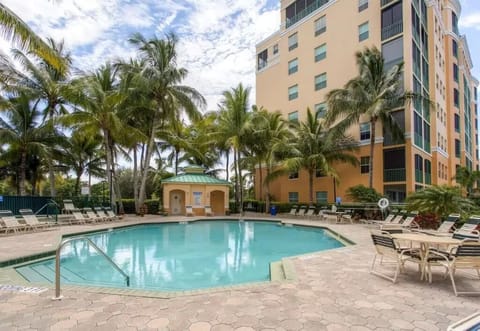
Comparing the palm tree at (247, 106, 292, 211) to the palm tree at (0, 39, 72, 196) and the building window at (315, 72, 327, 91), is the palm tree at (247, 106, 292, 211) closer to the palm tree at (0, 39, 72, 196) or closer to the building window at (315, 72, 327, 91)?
the building window at (315, 72, 327, 91)

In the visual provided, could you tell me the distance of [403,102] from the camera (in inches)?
796

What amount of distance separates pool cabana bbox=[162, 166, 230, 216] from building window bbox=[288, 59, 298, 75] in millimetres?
12847

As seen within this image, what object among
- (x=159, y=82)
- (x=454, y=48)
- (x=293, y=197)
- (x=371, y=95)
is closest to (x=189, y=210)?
(x=159, y=82)

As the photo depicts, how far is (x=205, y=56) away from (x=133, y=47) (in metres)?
5.36

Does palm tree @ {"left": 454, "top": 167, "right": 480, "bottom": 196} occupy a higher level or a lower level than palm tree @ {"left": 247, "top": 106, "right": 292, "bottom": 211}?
lower

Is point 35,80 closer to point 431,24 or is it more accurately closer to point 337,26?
point 337,26

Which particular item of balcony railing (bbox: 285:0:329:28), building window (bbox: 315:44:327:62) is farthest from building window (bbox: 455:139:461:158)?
balcony railing (bbox: 285:0:329:28)

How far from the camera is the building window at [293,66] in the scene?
3003 cm

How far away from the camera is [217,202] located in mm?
27594

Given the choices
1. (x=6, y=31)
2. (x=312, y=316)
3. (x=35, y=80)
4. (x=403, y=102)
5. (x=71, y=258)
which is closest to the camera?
(x=312, y=316)

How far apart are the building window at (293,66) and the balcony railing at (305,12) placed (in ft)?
13.1

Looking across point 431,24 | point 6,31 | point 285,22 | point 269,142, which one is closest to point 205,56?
point 269,142

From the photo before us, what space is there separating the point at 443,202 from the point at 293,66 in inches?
795

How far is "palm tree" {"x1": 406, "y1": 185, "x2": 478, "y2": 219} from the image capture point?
13789mm
